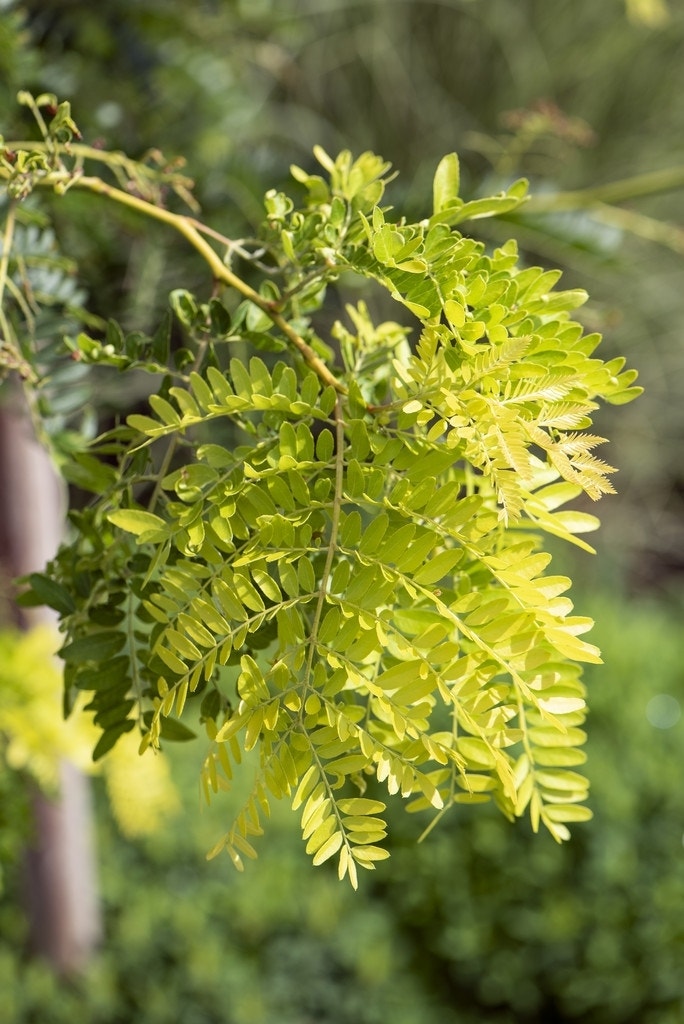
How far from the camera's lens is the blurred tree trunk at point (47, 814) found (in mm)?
1240

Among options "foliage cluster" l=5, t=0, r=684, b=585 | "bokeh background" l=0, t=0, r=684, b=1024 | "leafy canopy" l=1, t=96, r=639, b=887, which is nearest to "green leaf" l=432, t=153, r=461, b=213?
"leafy canopy" l=1, t=96, r=639, b=887

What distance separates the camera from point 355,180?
17.4 inches

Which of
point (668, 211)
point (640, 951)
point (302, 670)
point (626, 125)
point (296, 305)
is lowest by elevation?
point (640, 951)

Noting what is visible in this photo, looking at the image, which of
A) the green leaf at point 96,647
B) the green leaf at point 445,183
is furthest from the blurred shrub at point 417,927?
the green leaf at point 445,183

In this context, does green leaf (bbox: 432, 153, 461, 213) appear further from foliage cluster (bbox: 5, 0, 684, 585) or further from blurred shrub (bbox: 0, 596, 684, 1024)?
blurred shrub (bbox: 0, 596, 684, 1024)

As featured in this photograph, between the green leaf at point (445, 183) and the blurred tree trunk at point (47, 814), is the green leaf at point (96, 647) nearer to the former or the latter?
the green leaf at point (445, 183)

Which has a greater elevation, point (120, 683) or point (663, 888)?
point (120, 683)

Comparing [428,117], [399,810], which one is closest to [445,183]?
[399,810]

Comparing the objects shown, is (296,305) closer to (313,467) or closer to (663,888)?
(313,467)

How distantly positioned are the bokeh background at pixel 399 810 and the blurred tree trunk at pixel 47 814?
2.0 inches

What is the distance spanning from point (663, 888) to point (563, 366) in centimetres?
143

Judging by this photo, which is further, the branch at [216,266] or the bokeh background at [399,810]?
the bokeh background at [399,810]

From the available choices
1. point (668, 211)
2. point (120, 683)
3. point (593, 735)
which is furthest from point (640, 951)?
point (668, 211)

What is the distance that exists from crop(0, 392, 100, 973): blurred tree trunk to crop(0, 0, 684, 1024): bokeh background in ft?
0.17
